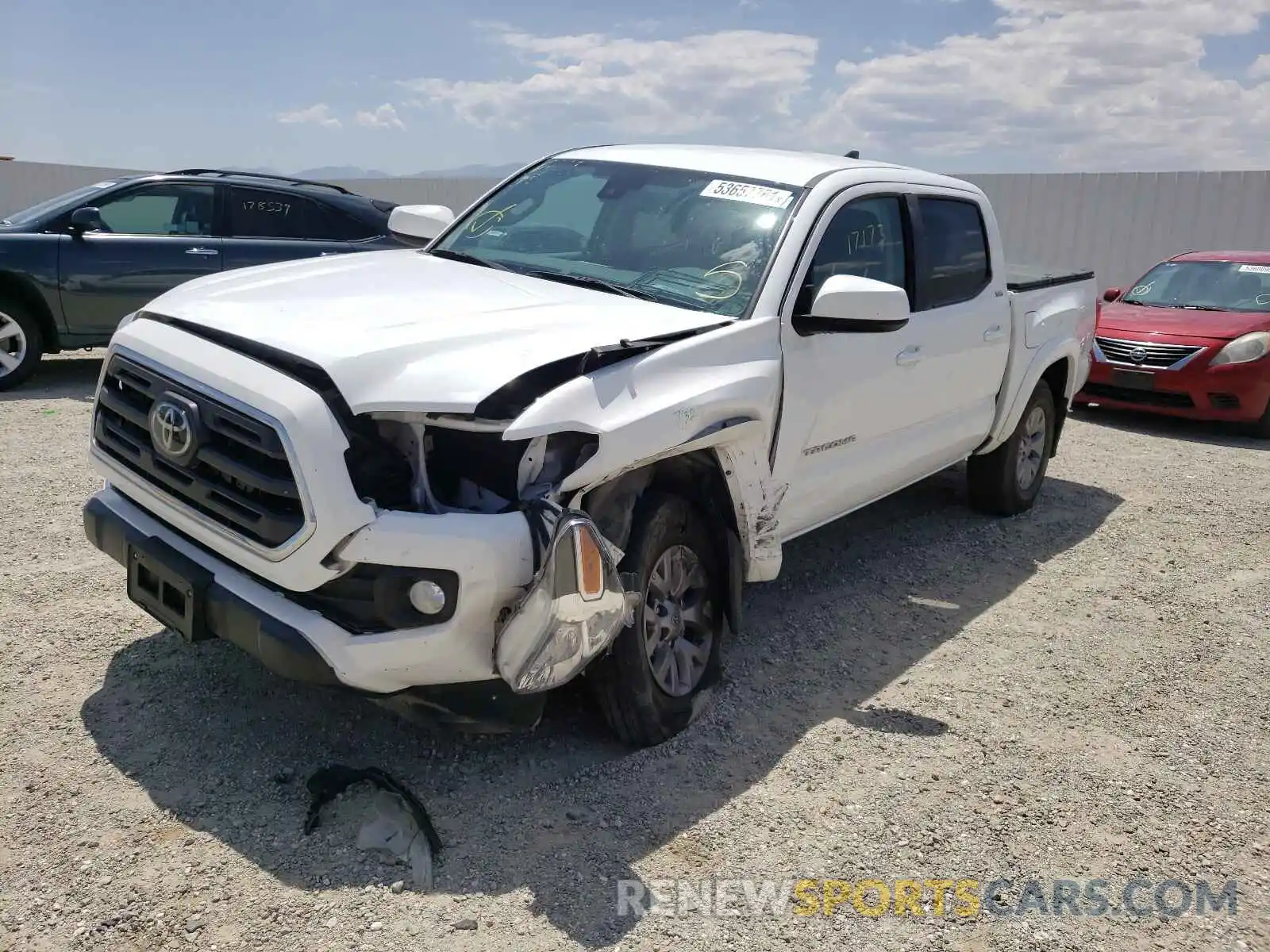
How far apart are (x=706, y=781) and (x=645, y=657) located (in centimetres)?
46

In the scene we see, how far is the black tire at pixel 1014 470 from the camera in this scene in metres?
6.62

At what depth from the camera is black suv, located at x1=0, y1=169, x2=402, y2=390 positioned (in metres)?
8.40

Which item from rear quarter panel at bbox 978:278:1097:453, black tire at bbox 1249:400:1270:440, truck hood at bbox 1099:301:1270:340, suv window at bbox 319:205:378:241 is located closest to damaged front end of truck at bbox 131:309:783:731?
rear quarter panel at bbox 978:278:1097:453

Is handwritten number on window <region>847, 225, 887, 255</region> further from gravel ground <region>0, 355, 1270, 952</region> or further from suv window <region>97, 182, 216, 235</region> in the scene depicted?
suv window <region>97, 182, 216, 235</region>

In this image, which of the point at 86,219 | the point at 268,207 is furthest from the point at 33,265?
the point at 268,207

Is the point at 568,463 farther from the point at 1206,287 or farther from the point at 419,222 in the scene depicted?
the point at 1206,287

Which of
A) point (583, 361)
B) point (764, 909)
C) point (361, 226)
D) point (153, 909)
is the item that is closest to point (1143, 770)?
point (764, 909)

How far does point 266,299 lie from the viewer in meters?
3.58

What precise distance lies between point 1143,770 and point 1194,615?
5.96 ft

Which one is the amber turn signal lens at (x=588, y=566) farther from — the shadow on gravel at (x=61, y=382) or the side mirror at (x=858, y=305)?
the shadow on gravel at (x=61, y=382)

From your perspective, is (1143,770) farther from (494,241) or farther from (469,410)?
(494,241)

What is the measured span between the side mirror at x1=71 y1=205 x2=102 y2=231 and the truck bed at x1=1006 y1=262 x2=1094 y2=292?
263 inches

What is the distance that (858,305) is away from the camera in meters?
3.87

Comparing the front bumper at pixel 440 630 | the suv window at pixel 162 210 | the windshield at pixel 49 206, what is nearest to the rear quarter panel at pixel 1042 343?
the front bumper at pixel 440 630
